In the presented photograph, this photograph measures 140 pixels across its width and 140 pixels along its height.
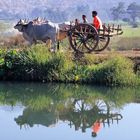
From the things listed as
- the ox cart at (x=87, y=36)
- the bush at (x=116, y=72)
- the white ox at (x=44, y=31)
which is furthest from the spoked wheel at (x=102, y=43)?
the bush at (x=116, y=72)

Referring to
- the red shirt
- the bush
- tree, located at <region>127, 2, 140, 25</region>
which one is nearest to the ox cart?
the red shirt

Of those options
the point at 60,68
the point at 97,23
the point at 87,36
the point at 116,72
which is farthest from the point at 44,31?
the point at 116,72

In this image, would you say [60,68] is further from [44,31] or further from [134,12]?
[134,12]


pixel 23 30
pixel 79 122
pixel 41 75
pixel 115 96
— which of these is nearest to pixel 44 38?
pixel 23 30

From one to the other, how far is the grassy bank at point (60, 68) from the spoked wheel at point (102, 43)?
3.36ft

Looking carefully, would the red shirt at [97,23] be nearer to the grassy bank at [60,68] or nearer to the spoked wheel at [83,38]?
the spoked wheel at [83,38]

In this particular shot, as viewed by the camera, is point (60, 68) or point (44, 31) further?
point (44, 31)

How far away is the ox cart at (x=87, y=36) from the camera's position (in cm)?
1853

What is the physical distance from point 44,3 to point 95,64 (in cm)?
10180

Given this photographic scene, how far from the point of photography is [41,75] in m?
17.7

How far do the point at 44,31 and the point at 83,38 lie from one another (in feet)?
4.56

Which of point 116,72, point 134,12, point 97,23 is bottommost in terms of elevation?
point 116,72

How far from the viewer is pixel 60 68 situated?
57.3 feet

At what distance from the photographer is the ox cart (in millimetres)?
18531
